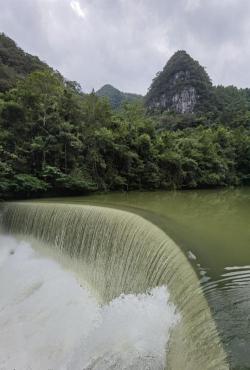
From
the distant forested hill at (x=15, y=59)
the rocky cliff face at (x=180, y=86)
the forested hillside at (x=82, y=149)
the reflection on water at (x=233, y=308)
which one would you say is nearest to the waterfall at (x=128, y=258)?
the reflection on water at (x=233, y=308)

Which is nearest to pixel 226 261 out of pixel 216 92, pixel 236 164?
pixel 236 164

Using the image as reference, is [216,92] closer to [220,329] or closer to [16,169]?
[16,169]

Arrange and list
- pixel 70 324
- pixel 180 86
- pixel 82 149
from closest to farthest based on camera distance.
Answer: pixel 70 324 < pixel 82 149 < pixel 180 86

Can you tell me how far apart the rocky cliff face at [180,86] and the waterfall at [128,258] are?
5035 cm

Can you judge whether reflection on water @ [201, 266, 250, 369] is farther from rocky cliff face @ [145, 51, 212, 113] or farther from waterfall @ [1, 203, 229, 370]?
rocky cliff face @ [145, 51, 212, 113]

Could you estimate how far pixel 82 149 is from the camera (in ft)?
50.0

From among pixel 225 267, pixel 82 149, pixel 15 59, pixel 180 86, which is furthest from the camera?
pixel 180 86

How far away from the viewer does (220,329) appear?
301 cm

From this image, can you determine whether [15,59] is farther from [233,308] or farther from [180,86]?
[180,86]

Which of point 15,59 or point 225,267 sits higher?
point 15,59

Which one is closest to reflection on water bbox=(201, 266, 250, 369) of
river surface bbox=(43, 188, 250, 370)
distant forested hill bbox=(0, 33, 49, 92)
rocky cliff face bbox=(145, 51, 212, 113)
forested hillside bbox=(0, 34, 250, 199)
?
river surface bbox=(43, 188, 250, 370)

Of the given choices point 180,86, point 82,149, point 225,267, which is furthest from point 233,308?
point 180,86

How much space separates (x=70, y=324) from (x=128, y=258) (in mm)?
1551

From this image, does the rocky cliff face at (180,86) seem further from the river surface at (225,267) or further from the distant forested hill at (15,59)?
the river surface at (225,267)
